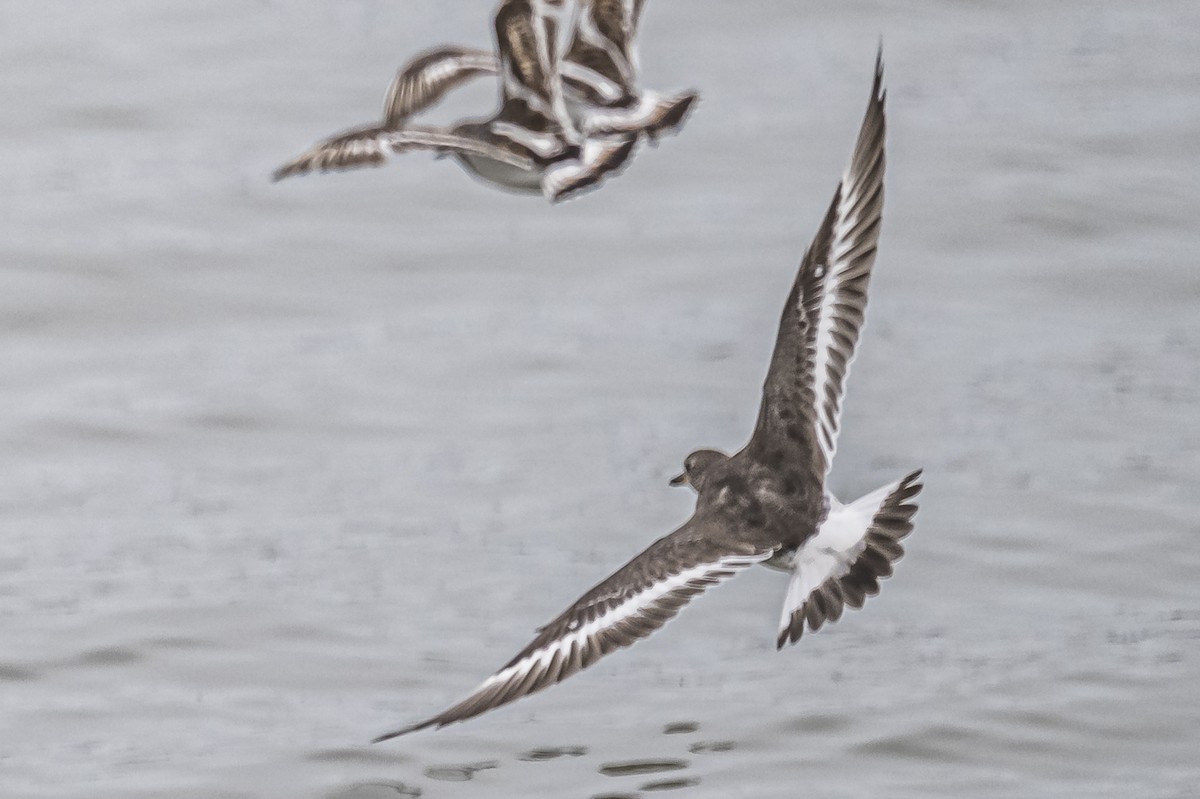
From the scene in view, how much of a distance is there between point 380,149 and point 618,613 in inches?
61.3

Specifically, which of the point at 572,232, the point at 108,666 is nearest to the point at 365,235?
the point at 572,232

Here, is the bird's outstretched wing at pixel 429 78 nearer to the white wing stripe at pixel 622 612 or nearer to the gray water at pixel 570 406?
the gray water at pixel 570 406

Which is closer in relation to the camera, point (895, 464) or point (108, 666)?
point (108, 666)

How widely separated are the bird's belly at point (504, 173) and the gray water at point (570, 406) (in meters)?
1.86

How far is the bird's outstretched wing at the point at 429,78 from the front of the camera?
7172 millimetres

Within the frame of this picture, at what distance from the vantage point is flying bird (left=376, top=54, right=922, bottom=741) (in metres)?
5.29

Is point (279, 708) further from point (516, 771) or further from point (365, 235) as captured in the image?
point (365, 235)

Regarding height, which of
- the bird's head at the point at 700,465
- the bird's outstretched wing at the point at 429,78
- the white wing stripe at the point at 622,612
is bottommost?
the white wing stripe at the point at 622,612

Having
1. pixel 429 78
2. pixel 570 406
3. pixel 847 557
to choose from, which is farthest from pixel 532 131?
pixel 570 406

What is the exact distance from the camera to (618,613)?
17.5ft

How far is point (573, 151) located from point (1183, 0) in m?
8.41

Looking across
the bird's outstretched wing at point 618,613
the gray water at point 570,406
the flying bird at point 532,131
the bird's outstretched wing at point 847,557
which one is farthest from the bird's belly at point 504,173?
the gray water at point 570,406

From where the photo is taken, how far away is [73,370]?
10086 millimetres

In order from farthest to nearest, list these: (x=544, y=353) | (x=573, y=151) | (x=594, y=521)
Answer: (x=544, y=353)
(x=594, y=521)
(x=573, y=151)
